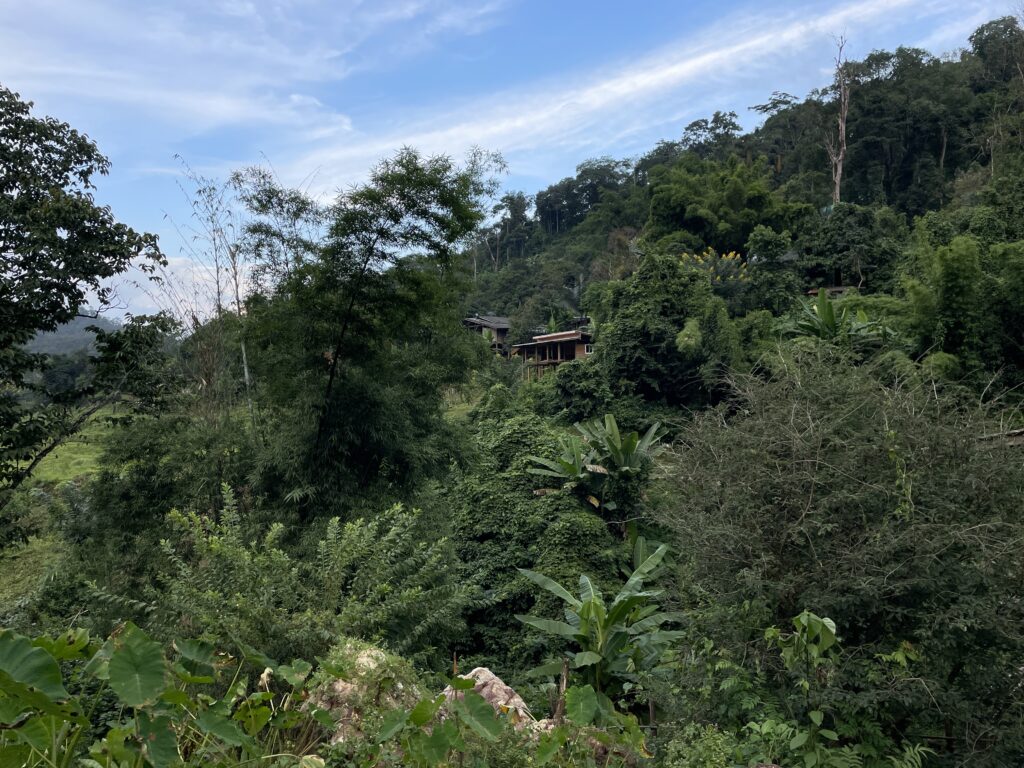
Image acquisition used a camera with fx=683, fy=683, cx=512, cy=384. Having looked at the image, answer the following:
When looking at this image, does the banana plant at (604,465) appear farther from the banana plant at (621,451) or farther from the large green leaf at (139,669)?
the large green leaf at (139,669)

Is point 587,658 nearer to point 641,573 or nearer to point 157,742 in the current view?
point 641,573

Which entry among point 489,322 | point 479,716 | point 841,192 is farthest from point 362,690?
point 841,192

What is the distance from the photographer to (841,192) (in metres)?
32.9

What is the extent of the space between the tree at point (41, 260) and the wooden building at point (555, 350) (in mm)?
16378

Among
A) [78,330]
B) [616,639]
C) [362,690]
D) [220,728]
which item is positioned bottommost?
[616,639]

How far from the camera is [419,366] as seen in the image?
8914 millimetres

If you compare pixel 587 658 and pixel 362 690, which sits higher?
pixel 362 690

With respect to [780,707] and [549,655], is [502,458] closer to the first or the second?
[549,655]

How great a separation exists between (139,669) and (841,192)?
36837 mm

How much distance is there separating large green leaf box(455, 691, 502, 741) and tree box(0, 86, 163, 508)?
6.94m

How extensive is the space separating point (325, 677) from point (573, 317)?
2839cm

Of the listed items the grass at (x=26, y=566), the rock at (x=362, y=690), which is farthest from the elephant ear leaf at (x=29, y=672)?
the grass at (x=26, y=566)

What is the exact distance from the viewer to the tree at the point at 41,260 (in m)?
6.99

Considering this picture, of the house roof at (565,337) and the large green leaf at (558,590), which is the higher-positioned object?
the house roof at (565,337)
